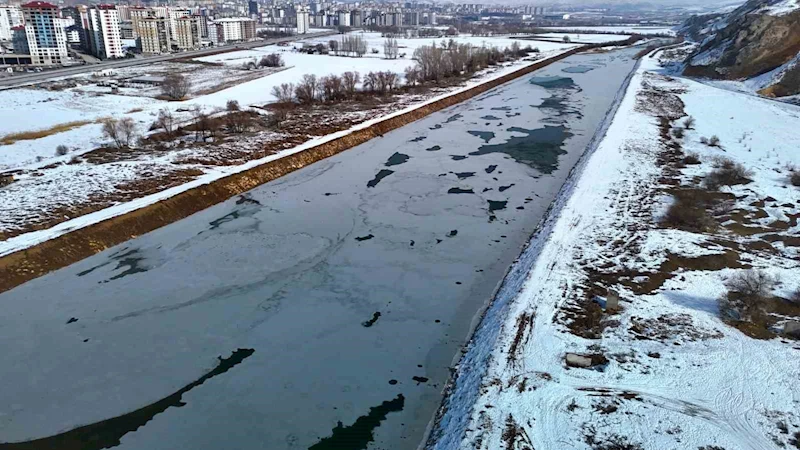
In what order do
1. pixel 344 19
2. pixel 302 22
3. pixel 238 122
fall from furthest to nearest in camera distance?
pixel 344 19 < pixel 302 22 < pixel 238 122

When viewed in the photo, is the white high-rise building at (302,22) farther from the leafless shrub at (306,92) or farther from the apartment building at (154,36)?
the leafless shrub at (306,92)

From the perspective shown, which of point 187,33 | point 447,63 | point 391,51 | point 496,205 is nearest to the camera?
point 496,205

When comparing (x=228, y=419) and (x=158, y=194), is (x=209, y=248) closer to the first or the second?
(x=158, y=194)

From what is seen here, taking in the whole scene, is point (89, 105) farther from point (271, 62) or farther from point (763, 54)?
point (763, 54)

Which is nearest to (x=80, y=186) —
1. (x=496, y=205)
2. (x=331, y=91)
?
(x=496, y=205)

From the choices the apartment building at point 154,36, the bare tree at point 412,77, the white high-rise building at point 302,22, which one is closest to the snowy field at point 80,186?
the bare tree at point 412,77

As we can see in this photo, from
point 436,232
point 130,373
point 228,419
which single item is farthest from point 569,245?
point 130,373
